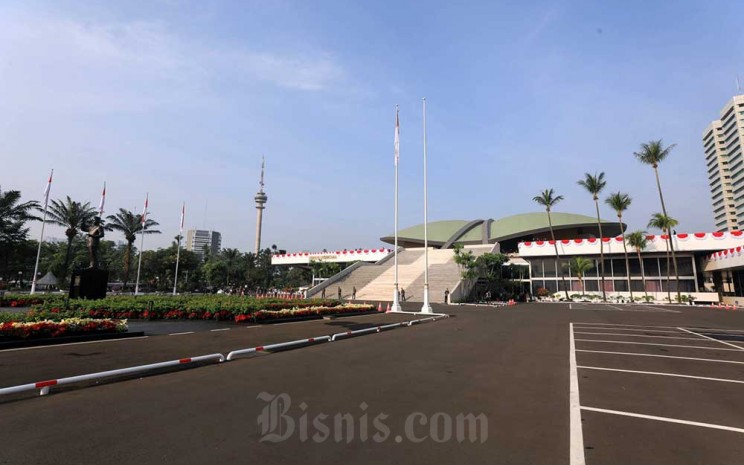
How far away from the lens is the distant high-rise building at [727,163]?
112 meters

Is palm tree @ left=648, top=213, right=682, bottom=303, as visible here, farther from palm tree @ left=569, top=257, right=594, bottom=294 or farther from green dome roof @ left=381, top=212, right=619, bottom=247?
green dome roof @ left=381, top=212, right=619, bottom=247

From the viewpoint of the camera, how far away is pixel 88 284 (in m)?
19.7

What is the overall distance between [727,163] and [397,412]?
163 m

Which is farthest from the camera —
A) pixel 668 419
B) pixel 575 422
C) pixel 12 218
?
pixel 12 218

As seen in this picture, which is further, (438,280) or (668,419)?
(438,280)

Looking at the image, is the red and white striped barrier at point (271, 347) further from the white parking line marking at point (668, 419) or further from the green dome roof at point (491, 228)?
the green dome roof at point (491, 228)

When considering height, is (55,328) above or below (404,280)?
below

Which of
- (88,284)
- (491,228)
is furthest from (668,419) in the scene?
(491,228)

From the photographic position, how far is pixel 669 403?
589cm

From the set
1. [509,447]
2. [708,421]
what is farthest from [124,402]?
[708,421]

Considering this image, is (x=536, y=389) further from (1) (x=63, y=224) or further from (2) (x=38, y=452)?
(1) (x=63, y=224)
